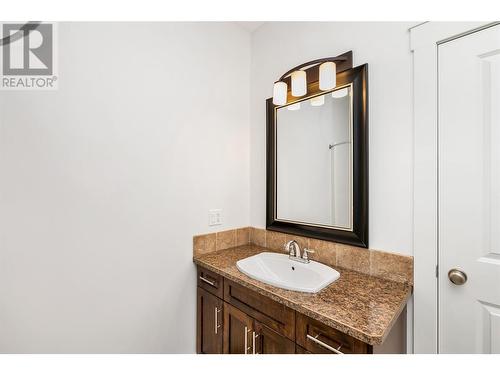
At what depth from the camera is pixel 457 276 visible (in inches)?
39.8

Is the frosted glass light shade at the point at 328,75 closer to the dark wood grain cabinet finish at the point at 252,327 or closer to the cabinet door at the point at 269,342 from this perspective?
the dark wood grain cabinet finish at the point at 252,327

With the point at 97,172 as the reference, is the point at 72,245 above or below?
below

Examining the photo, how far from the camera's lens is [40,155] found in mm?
1024

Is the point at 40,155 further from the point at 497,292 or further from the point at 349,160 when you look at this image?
the point at 497,292

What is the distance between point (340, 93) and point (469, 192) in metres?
0.76

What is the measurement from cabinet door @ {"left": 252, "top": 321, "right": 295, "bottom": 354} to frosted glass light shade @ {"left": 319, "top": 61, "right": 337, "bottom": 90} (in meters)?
1.27

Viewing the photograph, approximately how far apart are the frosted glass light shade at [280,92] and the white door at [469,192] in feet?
2.48

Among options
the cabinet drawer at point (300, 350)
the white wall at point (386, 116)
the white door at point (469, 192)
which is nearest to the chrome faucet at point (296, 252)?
the white wall at point (386, 116)

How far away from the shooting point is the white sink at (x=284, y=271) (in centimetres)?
119

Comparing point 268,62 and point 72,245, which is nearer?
point 72,245

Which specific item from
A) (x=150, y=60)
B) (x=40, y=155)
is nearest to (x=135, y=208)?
(x=40, y=155)

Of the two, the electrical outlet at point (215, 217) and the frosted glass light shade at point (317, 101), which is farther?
the electrical outlet at point (215, 217)

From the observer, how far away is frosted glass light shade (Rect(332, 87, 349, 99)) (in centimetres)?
131
